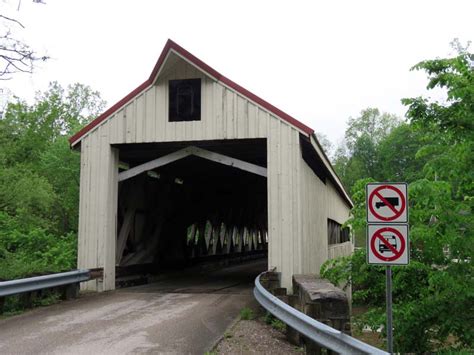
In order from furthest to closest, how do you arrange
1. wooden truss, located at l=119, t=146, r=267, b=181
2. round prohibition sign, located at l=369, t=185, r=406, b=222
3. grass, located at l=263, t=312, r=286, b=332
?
wooden truss, located at l=119, t=146, r=267, b=181 < grass, located at l=263, t=312, r=286, b=332 < round prohibition sign, located at l=369, t=185, r=406, b=222

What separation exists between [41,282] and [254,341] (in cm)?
420

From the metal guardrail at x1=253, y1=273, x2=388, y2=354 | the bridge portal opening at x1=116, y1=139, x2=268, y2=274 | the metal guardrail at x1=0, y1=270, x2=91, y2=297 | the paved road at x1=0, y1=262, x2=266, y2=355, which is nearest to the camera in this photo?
the metal guardrail at x1=253, y1=273, x2=388, y2=354

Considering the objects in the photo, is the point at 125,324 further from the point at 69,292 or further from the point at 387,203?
the point at 387,203

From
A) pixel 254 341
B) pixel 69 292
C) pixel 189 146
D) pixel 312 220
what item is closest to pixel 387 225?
pixel 254 341

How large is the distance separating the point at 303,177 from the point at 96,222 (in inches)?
184

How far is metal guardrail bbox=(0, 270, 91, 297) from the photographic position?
779 centimetres

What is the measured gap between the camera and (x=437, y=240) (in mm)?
6383

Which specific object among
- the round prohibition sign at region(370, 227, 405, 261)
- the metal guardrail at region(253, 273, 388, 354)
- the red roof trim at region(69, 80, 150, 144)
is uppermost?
the red roof trim at region(69, 80, 150, 144)

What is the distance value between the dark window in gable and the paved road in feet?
12.5

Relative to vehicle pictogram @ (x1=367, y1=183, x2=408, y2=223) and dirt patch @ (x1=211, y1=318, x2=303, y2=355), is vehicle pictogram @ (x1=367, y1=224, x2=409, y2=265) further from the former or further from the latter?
dirt patch @ (x1=211, y1=318, x2=303, y2=355)

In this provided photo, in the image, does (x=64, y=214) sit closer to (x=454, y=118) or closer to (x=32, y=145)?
(x=32, y=145)

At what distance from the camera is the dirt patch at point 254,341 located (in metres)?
5.91

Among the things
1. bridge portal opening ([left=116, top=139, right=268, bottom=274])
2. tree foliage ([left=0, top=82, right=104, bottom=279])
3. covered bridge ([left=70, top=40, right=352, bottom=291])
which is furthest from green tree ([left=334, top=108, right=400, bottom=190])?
covered bridge ([left=70, top=40, right=352, bottom=291])

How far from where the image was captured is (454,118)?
6777 mm
